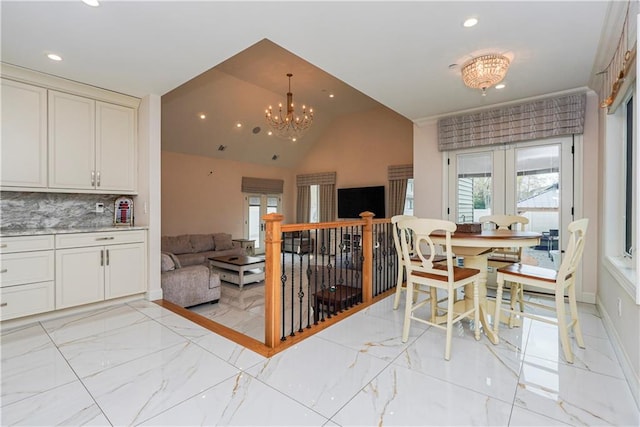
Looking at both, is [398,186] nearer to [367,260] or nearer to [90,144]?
[367,260]

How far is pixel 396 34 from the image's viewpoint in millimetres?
2451

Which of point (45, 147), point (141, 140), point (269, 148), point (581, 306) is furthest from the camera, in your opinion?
point (269, 148)

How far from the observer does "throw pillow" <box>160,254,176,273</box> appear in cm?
394

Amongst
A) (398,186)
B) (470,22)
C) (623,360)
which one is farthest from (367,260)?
(398,186)

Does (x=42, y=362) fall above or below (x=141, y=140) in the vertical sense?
below

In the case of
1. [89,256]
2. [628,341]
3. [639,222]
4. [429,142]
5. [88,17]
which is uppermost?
[88,17]

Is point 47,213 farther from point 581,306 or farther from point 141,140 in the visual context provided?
point 581,306

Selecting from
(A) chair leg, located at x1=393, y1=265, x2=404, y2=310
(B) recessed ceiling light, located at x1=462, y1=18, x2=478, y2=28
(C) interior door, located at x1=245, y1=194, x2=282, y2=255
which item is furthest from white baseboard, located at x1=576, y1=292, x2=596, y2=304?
(C) interior door, located at x1=245, y1=194, x2=282, y2=255

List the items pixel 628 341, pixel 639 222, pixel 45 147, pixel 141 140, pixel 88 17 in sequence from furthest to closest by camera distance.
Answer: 1. pixel 141 140
2. pixel 45 147
3. pixel 88 17
4. pixel 628 341
5. pixel 639 222

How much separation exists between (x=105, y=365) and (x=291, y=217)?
25.1 ft

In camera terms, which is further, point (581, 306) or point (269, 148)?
Result: point (269, 148)

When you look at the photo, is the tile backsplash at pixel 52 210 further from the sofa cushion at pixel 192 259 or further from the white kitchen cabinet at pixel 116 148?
the sofa cushion at pixel 192 259

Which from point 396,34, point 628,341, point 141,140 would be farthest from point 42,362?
point 628,341

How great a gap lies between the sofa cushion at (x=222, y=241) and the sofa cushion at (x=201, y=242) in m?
0.12
